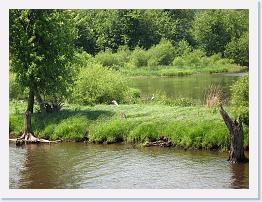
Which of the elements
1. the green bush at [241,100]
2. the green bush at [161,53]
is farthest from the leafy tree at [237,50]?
the green bush at [241,100]

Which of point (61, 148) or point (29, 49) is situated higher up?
point (29, 49)

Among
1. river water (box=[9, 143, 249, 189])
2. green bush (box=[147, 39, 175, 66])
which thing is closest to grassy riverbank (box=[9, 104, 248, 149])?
river water (box=[9, 143, 249, 189])

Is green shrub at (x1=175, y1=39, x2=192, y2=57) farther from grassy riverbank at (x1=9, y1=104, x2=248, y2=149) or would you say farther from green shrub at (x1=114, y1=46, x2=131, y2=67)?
grassy riverbank at (x1=9, y1=104, x2=248, y2=149)

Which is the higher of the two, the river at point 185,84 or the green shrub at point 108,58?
the green shrub at point 108,58

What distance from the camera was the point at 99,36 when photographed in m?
21.6

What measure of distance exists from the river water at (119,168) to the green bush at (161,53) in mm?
9668

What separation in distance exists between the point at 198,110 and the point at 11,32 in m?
4.68

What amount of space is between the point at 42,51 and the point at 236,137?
6108 mm

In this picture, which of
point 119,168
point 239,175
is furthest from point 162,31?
point 239,175

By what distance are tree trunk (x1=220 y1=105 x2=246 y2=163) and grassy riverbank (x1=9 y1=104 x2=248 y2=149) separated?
109 centimetres

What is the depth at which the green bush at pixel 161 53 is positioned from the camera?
24.2m
